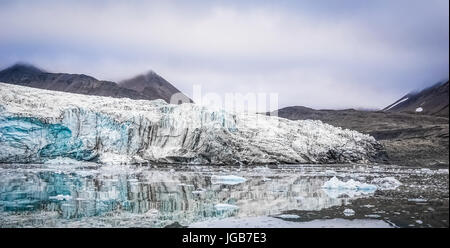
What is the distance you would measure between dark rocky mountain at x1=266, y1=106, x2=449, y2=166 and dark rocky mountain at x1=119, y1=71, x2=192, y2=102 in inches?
1007

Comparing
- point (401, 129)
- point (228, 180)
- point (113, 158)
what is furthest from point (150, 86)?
point (228, 180)

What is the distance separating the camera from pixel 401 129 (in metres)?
22.5

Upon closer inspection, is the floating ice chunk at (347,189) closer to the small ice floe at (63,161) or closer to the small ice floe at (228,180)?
the small ice floe at (228,180)

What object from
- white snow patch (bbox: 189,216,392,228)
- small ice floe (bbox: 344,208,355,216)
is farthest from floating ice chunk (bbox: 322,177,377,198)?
white snow patch (bbox: 189,216,392,228)

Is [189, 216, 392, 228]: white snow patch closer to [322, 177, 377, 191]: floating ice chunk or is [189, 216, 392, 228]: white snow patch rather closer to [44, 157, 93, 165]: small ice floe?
[322, 177, 377, 191]: floating ice chunk

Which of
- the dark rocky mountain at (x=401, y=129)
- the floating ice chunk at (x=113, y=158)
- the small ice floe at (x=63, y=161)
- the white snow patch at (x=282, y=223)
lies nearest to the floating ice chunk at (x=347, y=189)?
the dark rocky mountain at (x=401, y=129)

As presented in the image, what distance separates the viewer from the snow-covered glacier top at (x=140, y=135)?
15.7m

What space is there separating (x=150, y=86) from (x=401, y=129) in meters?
52.1

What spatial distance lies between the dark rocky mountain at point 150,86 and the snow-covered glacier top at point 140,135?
47776mm

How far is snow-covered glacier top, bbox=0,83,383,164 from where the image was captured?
15.7m

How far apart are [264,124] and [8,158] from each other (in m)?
10.9

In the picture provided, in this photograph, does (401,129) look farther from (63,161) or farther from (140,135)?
(63,161)
